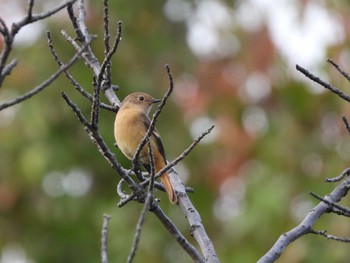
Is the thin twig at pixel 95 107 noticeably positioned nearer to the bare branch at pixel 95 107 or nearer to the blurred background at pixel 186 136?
the bare branch at pixel 95 107

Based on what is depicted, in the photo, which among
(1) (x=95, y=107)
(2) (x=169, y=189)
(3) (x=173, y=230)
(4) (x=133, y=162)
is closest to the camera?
(1) (x=95, y=107)

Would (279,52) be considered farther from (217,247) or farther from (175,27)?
(217,247)

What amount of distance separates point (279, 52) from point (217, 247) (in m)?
3.13

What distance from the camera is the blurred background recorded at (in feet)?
36.3

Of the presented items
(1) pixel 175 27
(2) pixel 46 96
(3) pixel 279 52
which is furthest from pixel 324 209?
(1) pixel 175 27

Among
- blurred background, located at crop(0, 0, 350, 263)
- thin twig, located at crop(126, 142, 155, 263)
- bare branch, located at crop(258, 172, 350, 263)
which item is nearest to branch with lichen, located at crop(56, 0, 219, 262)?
thin twig, located at crop(126, 142, 155, 263)

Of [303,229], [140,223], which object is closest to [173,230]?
[303,229]

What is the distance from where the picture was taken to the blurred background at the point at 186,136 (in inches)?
435

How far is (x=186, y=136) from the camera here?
480 inches

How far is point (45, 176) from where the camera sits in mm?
11938

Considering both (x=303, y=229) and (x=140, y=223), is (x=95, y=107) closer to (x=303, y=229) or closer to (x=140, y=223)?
(x=140, y=223)

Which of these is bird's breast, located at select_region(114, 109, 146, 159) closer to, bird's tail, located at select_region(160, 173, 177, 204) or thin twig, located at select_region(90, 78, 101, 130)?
bird's tail, located at select_region(160, 173, 177, 204)

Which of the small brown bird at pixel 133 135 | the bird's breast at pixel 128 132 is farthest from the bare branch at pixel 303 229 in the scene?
the bird's breast at pixel 128 132

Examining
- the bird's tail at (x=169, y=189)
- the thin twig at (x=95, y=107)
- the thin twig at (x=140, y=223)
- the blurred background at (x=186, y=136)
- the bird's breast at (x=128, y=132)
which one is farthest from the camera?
the blurred background at (x=186, y=136)
